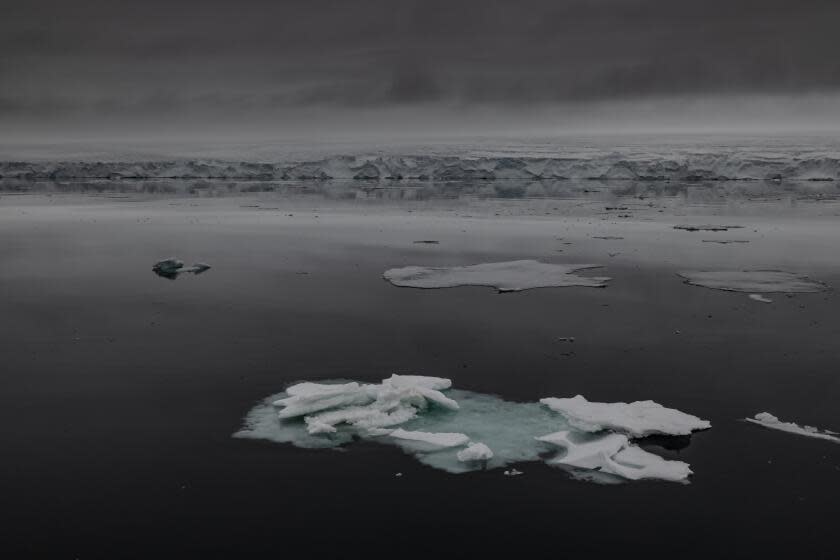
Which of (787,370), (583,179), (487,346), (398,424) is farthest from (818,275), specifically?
(583,179)

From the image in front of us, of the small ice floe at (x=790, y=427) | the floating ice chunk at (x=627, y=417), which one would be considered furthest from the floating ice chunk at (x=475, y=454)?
the small ice floe at (x=790, y=427)

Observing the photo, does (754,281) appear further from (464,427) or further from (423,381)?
(464,427)

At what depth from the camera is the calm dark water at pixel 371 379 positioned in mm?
4152

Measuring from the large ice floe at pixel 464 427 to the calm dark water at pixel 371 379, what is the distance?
170 millimetres

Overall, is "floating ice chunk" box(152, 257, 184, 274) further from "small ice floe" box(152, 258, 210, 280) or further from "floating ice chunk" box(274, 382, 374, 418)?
"floating ice chunk" box(274, 382, 374, 418)

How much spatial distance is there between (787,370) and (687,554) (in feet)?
12.2

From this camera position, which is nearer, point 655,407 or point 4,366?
point 655,407

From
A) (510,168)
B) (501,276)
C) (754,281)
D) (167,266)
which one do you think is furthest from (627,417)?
(510,168)

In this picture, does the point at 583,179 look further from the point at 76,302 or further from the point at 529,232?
the point at 76,302

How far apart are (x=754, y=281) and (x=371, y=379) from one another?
7.72m

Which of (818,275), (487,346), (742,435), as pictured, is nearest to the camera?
(742,435)

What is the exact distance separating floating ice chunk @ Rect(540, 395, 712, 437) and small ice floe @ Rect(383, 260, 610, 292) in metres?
5.40

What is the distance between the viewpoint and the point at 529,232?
20.3 m

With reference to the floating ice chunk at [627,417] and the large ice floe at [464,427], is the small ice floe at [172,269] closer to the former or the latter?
the large ice floe at [464,427]
